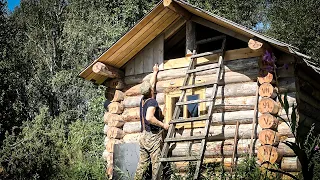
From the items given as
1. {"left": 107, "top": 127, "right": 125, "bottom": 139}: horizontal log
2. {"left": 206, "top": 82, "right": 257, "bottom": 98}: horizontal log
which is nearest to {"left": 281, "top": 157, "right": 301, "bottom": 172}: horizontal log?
{"left": 206, "top": 82, "right": 257, "bottom": 98}: horizontal log

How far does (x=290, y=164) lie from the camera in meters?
8.55

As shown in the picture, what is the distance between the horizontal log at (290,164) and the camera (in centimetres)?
853

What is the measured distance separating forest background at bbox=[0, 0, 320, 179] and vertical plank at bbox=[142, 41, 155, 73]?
715 centimetres

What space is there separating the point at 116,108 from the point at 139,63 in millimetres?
→ 1345

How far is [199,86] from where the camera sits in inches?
366

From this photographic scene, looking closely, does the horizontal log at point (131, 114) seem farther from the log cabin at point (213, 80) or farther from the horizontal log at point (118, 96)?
the horizontal log at point (118, 96)

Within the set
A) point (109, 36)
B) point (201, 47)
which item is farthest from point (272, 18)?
point (201, 47)

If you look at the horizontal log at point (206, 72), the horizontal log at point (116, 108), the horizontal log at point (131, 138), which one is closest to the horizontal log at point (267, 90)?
the horizontal log at point (206, 72)

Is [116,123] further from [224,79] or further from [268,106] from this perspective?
[268,106]

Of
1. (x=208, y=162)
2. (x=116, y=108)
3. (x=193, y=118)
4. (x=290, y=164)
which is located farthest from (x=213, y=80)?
(x=116, y=108)

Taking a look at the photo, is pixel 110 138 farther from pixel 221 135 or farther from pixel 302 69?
pixel 302 69

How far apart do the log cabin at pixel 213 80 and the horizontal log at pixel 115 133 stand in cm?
3

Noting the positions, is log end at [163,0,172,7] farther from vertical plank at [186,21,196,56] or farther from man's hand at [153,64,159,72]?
man's hand at [153,64,159,72]

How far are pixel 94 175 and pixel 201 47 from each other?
4.39 meters
